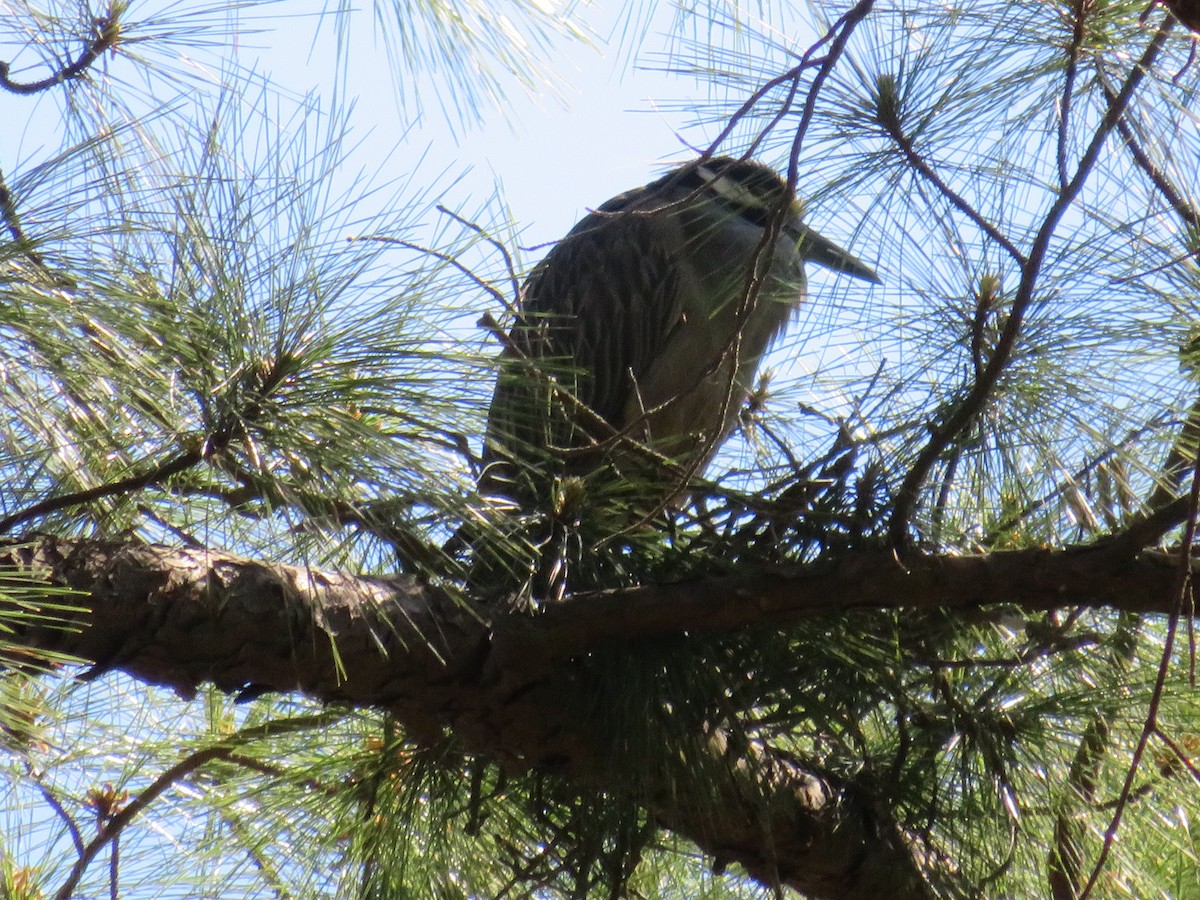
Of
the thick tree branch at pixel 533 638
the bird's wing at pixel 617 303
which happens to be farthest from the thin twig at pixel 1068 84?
the bird's wing at pixel 617 303

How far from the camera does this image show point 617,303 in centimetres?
312

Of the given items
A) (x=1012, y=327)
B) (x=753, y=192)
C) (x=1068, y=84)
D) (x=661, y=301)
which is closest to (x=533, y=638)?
(x=1012, y=327)

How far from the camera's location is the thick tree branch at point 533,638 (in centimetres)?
143

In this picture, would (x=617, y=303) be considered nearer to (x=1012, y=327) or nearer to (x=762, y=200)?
(x=762, y=200)

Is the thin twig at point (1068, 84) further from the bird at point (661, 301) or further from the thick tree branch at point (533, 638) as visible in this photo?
the bird at point (661, 301)

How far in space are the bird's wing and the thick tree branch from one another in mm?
1297

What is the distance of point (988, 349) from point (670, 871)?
1038mm

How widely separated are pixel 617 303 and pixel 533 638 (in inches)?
62.0

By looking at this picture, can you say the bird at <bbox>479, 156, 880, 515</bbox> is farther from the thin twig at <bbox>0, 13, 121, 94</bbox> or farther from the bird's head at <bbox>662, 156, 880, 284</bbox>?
the thin twig at <bbox>0, 13, 121, 94</bbox>

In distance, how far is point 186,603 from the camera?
1450 mm

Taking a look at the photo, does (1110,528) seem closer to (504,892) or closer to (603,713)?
(603,713)

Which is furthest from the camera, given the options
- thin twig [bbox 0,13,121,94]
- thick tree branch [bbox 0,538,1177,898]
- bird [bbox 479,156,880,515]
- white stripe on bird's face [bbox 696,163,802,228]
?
bird [bbox 479,156,880,515]

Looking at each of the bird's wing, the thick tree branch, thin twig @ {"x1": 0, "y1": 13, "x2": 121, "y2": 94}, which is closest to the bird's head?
the bird's wing

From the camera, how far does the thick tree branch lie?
143cm
